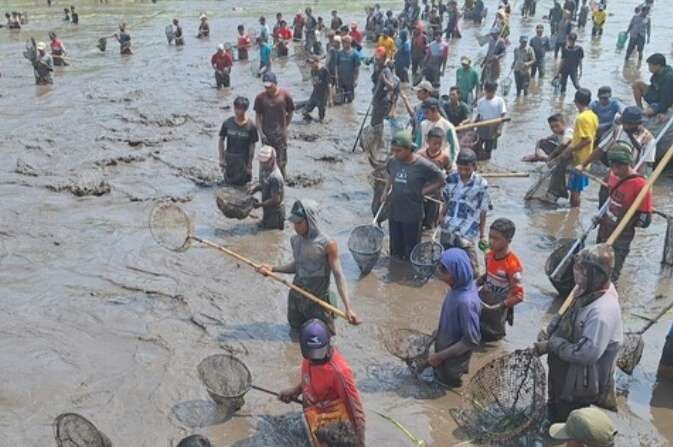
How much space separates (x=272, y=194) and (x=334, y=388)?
217 inches

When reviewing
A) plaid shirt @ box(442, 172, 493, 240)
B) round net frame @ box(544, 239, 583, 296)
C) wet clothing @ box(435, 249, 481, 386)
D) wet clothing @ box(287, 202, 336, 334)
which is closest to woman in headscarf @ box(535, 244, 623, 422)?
wet clothing @ box(435, 249, 481, 386)

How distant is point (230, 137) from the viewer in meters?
11.3

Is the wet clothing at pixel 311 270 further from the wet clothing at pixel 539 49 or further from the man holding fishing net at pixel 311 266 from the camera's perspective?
the wet clothing at pixel 539 49

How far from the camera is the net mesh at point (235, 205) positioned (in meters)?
10.3

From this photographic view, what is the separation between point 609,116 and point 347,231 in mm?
5221

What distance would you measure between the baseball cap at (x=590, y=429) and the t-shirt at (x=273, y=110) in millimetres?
8710

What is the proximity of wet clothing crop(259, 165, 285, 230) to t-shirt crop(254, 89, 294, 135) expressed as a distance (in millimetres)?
1612

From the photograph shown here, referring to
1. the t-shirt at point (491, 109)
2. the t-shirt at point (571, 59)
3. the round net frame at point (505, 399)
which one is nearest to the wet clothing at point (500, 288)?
the round net frame at point (505, 399)

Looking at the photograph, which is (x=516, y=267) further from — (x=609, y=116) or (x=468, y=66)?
(x=468, y=66)

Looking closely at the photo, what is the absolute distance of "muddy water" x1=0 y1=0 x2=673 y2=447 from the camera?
621 centimetres

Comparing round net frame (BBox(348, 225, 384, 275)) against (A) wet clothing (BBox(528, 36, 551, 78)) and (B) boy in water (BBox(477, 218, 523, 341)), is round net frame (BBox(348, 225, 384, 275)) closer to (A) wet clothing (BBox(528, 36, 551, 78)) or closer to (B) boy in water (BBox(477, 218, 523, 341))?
(B) boy in water (BBox(477, 218, 523, 341))

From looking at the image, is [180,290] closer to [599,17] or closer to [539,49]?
[539,49]

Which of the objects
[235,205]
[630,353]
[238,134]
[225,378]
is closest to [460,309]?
[630,353]

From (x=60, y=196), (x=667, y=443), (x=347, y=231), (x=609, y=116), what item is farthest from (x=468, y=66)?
(x=667, y=443)
